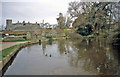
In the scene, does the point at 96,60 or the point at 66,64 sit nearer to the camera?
the point at 66,64

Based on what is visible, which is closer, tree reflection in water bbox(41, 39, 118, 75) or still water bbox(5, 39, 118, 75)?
still water bbox(5, 39, 118, 75)

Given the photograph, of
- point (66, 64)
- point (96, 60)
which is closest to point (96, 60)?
point (96, 60)

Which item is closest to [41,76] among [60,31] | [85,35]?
[85,35]

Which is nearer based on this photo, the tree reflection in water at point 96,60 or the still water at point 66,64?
the still water at point 66,64

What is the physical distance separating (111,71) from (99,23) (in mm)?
23677

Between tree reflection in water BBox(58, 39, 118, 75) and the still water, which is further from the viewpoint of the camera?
tree reflection in water BBox(58, 39, 118, 75)

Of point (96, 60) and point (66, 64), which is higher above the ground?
point (96, 60)

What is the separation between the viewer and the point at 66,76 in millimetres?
A: 6125

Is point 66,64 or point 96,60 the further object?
point 96,60

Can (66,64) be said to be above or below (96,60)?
below

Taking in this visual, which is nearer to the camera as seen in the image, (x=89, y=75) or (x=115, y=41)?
(x=89, y=75)

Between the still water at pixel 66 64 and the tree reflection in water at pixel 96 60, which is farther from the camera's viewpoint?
the tree reflection in water at pixel 96 60

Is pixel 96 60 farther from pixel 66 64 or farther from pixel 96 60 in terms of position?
pixel 66 64

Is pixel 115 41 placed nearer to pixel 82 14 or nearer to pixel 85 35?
pixel 82 14
